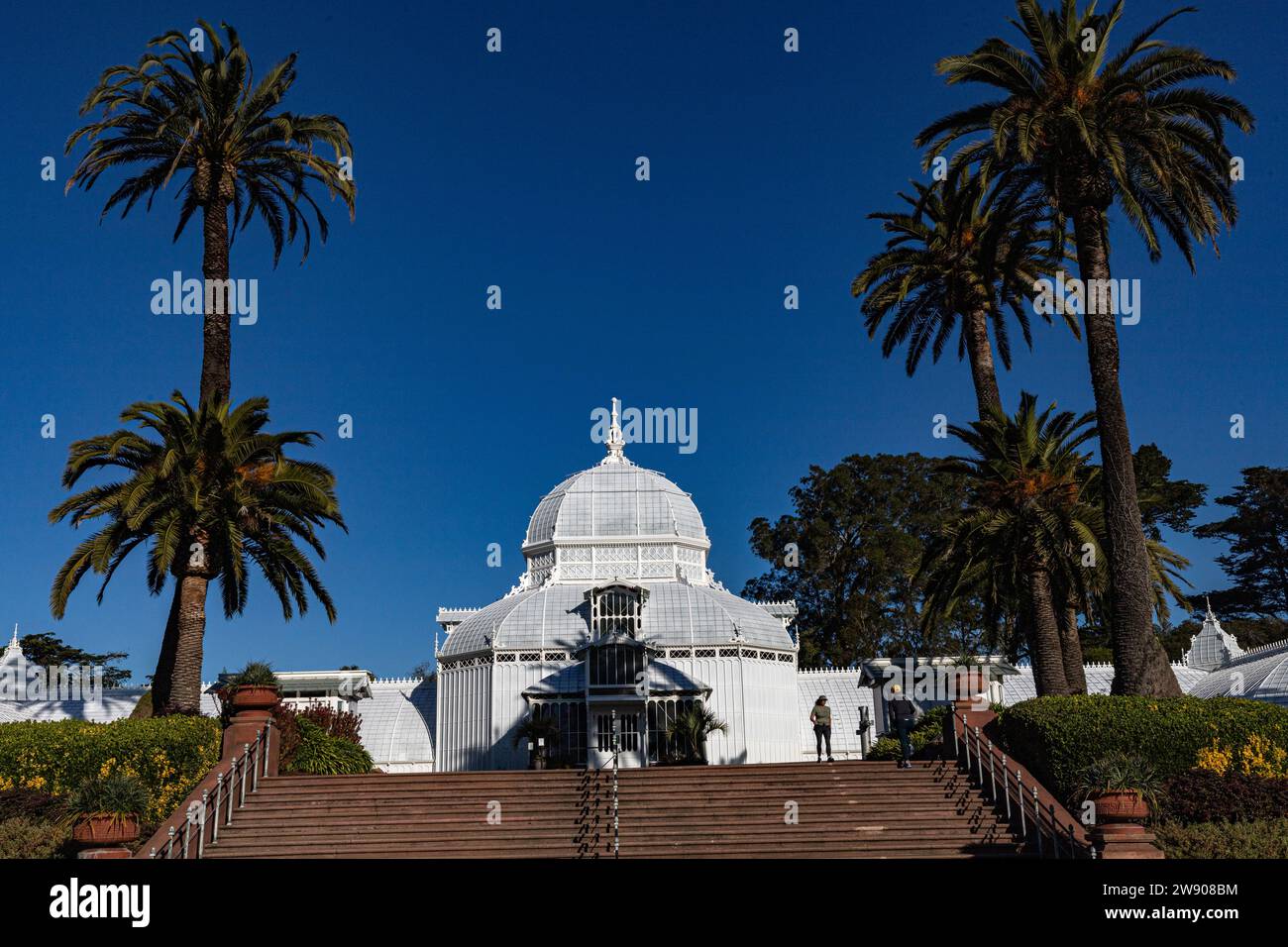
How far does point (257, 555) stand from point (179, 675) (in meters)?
→ 3.00

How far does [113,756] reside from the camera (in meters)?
19.6

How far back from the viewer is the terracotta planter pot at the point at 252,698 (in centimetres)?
2059

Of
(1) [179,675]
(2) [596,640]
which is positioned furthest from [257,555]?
(2) [596,640]

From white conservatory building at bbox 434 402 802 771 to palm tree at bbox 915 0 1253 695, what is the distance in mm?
16585

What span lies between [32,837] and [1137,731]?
57.1 feet

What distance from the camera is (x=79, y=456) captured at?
22.3m

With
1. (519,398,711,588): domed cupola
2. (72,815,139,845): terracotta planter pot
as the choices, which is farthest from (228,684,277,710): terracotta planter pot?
(519,398,711,588): domed cupola

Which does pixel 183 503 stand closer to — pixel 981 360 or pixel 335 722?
pixel 335 722

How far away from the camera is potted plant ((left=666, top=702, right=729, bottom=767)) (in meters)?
31.5

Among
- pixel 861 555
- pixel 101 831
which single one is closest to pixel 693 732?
pixel 101 831

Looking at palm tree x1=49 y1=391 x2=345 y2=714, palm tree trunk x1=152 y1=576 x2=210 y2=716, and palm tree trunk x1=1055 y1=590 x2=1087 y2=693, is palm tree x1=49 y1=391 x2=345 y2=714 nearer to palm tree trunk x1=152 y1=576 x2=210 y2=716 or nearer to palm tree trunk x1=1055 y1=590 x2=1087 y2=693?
palm tree trunk x1=152 y1=576 x2=210 y2=716

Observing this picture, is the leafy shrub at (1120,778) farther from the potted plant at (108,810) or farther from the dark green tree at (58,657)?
the dark green tree at (58,657)

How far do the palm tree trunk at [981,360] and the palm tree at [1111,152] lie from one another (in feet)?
18.0
